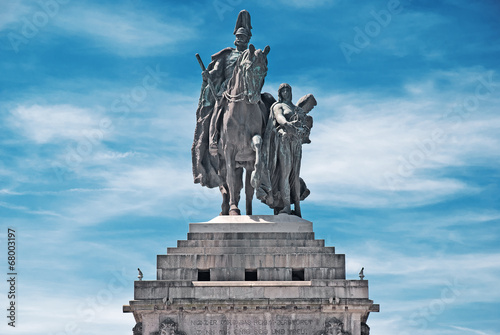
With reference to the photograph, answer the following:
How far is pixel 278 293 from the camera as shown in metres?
36.8

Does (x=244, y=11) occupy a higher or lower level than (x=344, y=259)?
higher

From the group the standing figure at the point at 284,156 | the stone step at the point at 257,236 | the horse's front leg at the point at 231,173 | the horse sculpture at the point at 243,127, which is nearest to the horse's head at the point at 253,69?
the horse sculpture at the point at 243,127

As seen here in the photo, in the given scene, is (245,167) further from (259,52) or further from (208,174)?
(259,52)

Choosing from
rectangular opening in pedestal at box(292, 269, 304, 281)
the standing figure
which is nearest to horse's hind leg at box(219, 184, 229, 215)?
the standing figure

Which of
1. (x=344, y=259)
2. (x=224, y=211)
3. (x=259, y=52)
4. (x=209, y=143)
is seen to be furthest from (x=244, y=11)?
(x=344, y=259)

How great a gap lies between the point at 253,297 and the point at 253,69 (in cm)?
916

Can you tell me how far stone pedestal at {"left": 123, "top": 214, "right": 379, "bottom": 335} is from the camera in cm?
3656

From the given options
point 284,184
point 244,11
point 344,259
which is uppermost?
point 244,11

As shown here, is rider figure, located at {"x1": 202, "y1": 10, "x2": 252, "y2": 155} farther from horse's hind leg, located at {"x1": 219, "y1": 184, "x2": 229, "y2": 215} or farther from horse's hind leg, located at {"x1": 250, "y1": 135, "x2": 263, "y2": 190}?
horse's hind leg, located at {"x1": 219, "y1": 184, "x2": 229, "y2": 215}

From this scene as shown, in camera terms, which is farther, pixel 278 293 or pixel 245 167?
pixel 245 167

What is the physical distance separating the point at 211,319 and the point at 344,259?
5.35 m

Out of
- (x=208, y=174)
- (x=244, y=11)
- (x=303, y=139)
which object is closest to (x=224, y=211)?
(x=208, y=174)

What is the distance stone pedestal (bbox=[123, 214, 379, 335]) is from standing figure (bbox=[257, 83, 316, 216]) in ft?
11.4

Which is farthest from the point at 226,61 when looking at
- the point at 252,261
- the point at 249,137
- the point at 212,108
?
the point at 252,261
